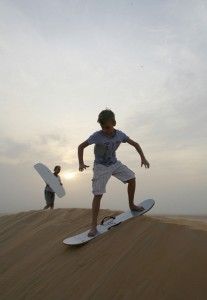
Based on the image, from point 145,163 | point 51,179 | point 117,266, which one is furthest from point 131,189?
point 51,179

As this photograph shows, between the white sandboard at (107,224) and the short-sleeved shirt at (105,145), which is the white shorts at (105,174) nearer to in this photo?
the short-sleeved shirt at (105,145)

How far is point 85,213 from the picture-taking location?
6617 mm

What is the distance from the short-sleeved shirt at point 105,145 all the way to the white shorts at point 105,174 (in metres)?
0.09

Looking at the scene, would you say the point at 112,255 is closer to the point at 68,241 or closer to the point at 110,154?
the point at 68,241

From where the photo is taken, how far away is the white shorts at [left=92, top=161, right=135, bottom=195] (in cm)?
498

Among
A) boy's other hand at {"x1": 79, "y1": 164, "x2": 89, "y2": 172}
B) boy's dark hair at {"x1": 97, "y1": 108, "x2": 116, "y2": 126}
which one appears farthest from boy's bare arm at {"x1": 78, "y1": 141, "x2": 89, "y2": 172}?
boy's dark hair at {"x1": 97, "y1": 108, "x2": 116, "y2": 126}

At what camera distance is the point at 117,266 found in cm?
372

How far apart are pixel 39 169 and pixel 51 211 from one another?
3554 mm

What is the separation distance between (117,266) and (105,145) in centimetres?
198

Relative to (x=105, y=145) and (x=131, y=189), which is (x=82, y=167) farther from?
(x=131, y=189)

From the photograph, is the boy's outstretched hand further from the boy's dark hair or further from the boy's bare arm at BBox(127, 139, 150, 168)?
the boy's dark hair

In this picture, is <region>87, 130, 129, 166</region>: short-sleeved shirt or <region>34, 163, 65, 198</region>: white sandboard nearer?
<region>87, 130, 129, 166</region>: short-sleeved shirt

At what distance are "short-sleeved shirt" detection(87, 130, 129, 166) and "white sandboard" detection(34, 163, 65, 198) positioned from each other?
563 centimetres

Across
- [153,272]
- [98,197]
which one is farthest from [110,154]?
[153,272]
